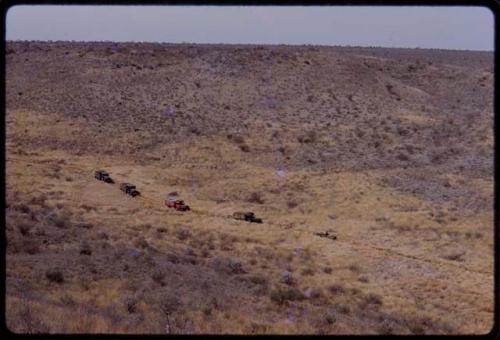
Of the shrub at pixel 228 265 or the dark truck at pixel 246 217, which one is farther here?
the dark truck at pixel 246 217

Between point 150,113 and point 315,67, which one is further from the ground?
point 315,67

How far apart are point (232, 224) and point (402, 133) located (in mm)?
19510

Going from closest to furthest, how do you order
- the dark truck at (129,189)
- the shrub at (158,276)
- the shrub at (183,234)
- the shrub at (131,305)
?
the shrub at (131,305)
the shrub at (158,276)
the shrub at (183,234)
the dark truck at (129,189)

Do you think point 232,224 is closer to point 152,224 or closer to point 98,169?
point 152,224

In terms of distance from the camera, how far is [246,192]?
25.1 metres

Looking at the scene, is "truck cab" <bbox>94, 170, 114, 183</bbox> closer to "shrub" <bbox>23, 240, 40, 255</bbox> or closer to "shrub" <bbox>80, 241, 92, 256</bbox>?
"shrub" <bbox>80, 241, 92, 256</bbox>

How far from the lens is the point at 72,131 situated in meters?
32.4

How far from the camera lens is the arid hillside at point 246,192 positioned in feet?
35.6

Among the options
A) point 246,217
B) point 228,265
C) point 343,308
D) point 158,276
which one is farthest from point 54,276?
point 246,217

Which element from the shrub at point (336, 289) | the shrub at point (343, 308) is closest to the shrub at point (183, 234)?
the shrub at point (336, 289)

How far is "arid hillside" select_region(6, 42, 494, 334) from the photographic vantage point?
428 inches

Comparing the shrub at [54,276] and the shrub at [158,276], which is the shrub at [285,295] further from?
the shrub at [54,276]

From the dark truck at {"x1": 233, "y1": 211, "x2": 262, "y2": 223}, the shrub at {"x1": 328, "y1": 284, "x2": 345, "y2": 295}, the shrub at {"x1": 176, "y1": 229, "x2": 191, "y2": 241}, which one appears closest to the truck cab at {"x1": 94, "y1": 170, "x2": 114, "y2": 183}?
the dark truck at {"x1": 233, "y1": 211, "x2": 262, "y2": 223}

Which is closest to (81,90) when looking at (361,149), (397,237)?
(361,149)
